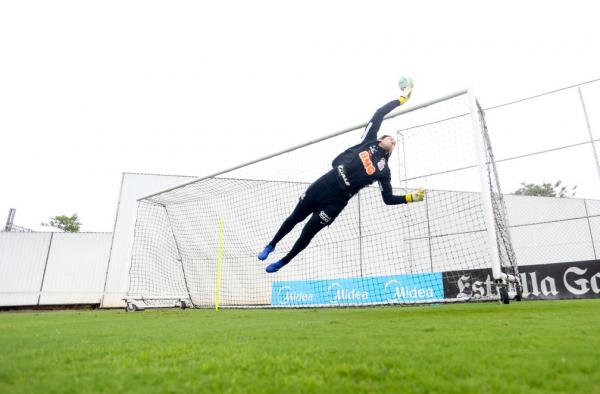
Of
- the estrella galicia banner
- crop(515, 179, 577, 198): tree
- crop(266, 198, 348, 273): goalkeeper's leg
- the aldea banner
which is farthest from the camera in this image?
crop(515, 179, 577, 198): tree

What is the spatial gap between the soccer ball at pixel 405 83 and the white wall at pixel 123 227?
942cm

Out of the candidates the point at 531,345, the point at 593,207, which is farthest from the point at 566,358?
the point at 593,207

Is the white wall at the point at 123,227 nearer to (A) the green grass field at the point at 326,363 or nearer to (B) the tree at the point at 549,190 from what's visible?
(A) the green grass field at the point at 326,363

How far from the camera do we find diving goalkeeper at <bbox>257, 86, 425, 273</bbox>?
16.7ft

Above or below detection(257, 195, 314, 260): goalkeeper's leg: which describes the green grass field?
below

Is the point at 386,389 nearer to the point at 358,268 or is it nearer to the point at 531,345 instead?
the point at 531,345

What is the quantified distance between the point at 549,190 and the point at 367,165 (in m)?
9.75

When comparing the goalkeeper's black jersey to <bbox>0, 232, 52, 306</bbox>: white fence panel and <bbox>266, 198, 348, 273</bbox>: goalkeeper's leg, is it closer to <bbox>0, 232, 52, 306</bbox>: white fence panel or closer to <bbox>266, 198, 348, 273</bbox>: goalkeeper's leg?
<bbox>266, 198, 348, 273</bbox>: goalkeeper's leg

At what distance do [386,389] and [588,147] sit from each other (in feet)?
30.2

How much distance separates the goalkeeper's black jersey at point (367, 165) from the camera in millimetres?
5184

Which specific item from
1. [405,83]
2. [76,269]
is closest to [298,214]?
[405,83]

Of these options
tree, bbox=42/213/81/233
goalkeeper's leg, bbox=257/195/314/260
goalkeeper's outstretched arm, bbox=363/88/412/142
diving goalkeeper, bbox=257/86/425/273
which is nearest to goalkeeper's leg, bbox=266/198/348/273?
diving goalkeeper, bbox=257/86/425/273

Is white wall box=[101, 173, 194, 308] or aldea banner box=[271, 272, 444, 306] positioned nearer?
aldea banner box=[271, 272, 444, 306]

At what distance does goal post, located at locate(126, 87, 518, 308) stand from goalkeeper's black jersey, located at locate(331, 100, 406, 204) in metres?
3.22
